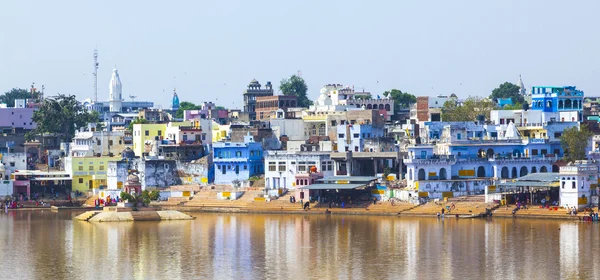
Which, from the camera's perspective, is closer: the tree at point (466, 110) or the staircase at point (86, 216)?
the staircase at point (86, 216)

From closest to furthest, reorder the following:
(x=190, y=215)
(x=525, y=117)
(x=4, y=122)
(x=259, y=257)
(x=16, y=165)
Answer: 1. (x=259, y=257)
2. (x=190, y=215)
3. (x=525, y=117)
4. (x=16, y=165)
5. (x=4, y=122)

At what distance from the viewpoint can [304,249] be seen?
50688mm

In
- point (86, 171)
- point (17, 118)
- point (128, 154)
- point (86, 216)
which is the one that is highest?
point (17, 118)

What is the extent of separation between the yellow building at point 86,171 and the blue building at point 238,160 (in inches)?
316

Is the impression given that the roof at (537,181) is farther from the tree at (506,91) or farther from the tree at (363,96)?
the tree at (506,91)

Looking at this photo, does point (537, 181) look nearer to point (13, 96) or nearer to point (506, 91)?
point (506, 91)

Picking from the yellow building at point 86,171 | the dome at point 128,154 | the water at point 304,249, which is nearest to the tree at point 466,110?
the water at point 304,249

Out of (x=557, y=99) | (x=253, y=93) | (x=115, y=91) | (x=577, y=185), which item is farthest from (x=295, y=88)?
(x=577, y=185)

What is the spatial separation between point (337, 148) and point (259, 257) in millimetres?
25595

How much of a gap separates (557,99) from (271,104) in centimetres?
2681

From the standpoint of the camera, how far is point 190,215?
67875 millimetres

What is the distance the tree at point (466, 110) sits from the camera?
8006 cm

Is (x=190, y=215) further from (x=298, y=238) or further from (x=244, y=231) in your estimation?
(x=298, y=238)

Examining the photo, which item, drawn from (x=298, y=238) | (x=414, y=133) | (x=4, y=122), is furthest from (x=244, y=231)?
(x=4, y=122)
